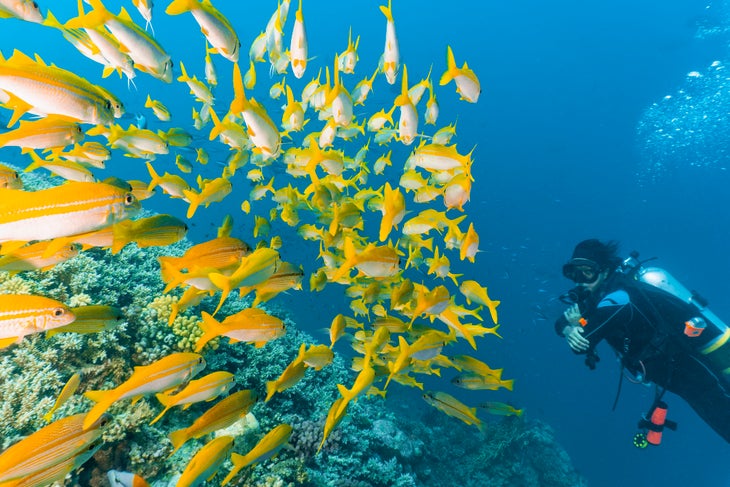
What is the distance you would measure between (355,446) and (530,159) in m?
73.9

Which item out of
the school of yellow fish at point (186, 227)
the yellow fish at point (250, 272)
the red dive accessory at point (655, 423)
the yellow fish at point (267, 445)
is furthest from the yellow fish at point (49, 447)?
the red dive accessory at point (655, 423)

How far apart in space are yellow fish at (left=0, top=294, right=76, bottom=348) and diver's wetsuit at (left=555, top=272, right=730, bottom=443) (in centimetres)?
646

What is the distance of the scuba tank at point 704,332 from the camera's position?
19.0 ft

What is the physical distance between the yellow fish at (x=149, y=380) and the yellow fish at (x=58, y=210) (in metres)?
0.94

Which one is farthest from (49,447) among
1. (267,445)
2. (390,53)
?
(390,53)

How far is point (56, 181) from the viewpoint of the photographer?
391 inches

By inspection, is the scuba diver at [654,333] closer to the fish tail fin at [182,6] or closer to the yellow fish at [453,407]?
the yellow fish at [453,407]

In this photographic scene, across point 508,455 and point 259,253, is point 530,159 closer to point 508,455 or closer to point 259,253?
point 508,455

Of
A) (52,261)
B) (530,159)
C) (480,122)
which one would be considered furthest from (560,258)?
(52,261)

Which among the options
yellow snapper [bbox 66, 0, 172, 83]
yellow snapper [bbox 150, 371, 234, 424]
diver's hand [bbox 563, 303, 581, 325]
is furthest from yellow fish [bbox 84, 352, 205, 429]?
diver's hand [bbox 563, 303, 581, 325]

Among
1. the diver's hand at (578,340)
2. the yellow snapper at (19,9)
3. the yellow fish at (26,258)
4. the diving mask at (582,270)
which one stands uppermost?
the yellow snapper at (19,9)

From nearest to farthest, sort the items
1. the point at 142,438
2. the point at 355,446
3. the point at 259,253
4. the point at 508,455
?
the point at 259,253 < the point at 142,438 < the point at 355,446 < the point at 508,455

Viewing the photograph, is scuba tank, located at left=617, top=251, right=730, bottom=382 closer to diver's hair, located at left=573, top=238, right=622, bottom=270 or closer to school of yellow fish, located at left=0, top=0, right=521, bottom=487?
diver's hair, located at left=573, top=238, right=622, bottom=270

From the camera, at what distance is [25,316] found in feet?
6.76
